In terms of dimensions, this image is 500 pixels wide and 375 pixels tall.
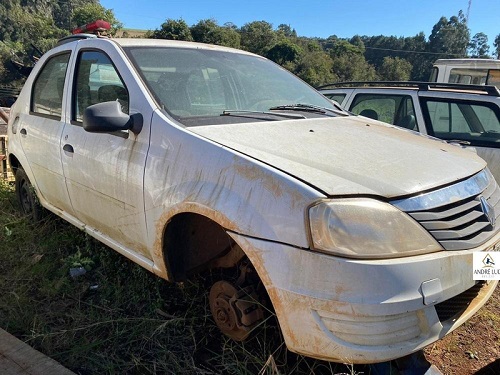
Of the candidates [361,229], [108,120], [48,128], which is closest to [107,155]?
[108,120]

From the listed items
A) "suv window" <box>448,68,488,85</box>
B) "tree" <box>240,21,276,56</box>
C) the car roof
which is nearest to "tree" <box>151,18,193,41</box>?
"tree" <box>240,21,276,56</box>

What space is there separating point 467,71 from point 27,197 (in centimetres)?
830

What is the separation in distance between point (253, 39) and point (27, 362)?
5533cm

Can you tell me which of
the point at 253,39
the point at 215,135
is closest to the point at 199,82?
the point at 215,135

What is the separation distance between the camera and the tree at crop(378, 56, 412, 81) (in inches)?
1993

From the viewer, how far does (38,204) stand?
3.87 m

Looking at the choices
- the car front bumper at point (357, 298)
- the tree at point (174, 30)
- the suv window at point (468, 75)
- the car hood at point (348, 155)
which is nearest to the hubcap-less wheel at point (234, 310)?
the car front bumper at point (357, 298)

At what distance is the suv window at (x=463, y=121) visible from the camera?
14.6 feet

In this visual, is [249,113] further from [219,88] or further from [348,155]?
[348,155]

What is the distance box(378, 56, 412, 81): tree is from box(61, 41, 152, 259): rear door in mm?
51999

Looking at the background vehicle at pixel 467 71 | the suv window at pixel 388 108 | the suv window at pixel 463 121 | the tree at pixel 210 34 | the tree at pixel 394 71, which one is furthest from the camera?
the tree at pixel 394 71

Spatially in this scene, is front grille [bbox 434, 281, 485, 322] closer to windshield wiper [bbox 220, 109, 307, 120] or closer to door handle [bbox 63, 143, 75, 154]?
windshield wiper [bbox 220, 109, 307, 120]

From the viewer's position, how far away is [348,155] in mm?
2010

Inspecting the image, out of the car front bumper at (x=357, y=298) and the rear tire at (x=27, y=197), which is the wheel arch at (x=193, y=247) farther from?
the rear tire at (x=27, y=197)
